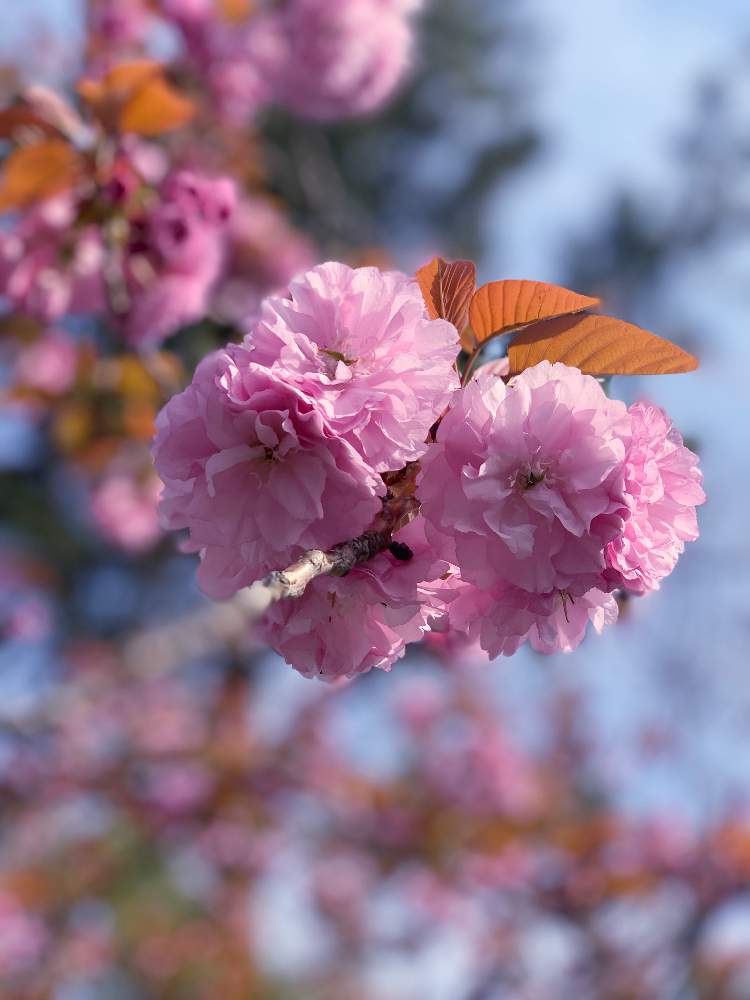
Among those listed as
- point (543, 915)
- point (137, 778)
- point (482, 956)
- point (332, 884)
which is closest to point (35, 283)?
point (543, 915)

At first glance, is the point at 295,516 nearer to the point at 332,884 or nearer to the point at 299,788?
the point at 299,788

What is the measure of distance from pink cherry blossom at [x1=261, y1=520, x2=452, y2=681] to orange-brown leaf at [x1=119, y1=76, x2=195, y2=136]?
0.97 m

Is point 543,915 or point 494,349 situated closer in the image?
point 494,349

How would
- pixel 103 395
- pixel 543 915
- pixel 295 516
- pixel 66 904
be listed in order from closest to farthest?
pixel 295 516 → pixel 103 395 → pixel 543 915 → pixel 66 904

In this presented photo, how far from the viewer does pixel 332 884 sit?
20.4ft

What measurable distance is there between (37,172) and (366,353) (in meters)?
0.93

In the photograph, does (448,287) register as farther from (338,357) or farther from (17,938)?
(17,938)

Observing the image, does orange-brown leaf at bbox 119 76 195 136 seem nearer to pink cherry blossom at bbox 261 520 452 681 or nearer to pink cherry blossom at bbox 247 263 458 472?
pink cherry blossom at bbox 247 263 458 472

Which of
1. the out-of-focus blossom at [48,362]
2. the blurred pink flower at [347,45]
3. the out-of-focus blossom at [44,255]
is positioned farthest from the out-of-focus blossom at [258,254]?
the out-of-focus blossom at [44,255]

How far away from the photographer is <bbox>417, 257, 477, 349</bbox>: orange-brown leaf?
761mm

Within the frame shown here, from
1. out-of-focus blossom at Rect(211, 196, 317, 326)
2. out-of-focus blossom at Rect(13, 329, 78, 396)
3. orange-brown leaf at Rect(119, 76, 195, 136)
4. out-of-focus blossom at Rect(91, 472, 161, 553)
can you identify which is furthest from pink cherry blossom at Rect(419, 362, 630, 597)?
out-of-focus blossom at Rect(211, 196, 317, 326)

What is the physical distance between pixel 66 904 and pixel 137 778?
184 centimetres

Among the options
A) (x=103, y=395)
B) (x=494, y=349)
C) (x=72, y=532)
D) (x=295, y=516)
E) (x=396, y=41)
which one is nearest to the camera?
(x=295, y=516)

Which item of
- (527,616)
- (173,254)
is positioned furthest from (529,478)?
(173,254)
